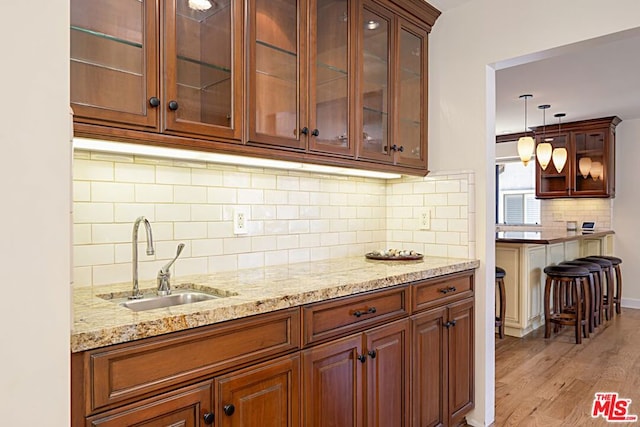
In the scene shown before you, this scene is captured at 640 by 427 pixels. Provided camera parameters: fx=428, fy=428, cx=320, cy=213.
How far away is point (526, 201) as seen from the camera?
7.32 m

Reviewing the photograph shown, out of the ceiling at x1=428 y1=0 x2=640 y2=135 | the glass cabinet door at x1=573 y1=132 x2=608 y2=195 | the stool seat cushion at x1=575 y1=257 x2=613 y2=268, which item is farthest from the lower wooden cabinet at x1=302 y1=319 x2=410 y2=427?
the glass cabinet door at x1=573 y1=132 x2=608 y2=195

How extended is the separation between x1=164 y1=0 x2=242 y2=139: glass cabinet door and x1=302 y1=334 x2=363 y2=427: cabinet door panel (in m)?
0.88

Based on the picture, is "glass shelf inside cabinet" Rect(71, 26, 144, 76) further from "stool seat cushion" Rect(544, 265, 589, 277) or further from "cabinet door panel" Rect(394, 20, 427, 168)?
"stool seat cushion" Rect(544, 265, 589, 277)

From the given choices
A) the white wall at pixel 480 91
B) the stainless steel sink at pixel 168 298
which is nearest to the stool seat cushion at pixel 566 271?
the white wall at pixel 480 91

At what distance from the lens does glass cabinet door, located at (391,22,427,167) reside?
7.93 ft

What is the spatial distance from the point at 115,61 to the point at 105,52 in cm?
4

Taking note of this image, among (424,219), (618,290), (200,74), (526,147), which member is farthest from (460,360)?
Answer: (618,290)

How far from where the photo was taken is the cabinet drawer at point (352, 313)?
4.98ft

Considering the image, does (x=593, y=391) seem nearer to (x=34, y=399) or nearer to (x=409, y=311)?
(x=409, y=311)

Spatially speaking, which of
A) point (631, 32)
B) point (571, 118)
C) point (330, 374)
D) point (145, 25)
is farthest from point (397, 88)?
point (571, 118)

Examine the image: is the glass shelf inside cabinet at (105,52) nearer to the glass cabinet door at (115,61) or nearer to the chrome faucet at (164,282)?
the glass cabinet door at (115,61)

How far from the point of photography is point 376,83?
89.2 inches

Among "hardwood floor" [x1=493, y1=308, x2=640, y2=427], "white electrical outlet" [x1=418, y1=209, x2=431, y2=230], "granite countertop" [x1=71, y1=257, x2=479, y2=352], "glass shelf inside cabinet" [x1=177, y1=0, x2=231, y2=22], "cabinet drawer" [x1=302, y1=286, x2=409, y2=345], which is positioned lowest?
"hardwood floor" [x1=493, y1=308, x2=640, y2=427]

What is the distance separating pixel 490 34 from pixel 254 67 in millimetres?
1492
